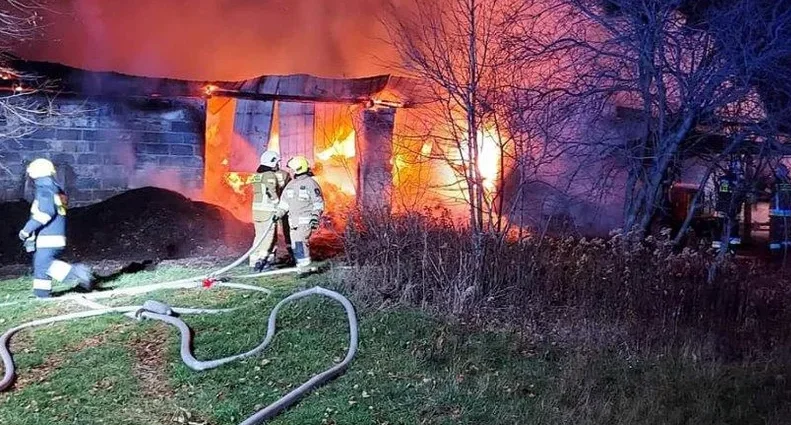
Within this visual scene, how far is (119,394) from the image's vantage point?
4.52 m

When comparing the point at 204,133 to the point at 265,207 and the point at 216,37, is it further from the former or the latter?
the point at 216,37

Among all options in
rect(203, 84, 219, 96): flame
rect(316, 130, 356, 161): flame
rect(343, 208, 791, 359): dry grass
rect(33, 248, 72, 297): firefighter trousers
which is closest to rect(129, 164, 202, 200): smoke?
rect(203, 84, 219, 96): flame

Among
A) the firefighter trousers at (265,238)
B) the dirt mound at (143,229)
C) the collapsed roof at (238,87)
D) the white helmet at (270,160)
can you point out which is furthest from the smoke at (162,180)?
the firefighter trousers at (265,238)

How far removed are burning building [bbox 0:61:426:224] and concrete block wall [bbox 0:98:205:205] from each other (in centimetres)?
2

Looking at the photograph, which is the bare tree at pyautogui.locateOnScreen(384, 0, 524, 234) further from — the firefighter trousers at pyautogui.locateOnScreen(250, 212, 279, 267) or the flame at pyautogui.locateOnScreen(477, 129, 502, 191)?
the firefighter trousers at pyautogui.locateOnScreen(250, 212, 279, 267)

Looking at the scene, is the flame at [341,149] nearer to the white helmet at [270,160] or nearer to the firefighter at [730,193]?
the white helmet at [270,160]

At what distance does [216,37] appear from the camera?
18391 millimetres

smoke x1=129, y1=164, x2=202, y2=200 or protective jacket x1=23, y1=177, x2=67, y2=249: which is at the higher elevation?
smoke x1=129, y1=164, x2=202, y2=200

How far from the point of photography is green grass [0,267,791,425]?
432 centimetres

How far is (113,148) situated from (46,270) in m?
5.93

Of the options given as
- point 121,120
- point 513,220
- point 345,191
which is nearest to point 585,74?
point 513,220

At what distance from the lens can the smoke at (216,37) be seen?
1686cm

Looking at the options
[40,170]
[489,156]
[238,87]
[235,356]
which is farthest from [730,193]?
[238,87]

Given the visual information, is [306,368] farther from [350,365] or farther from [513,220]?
[513,220]
